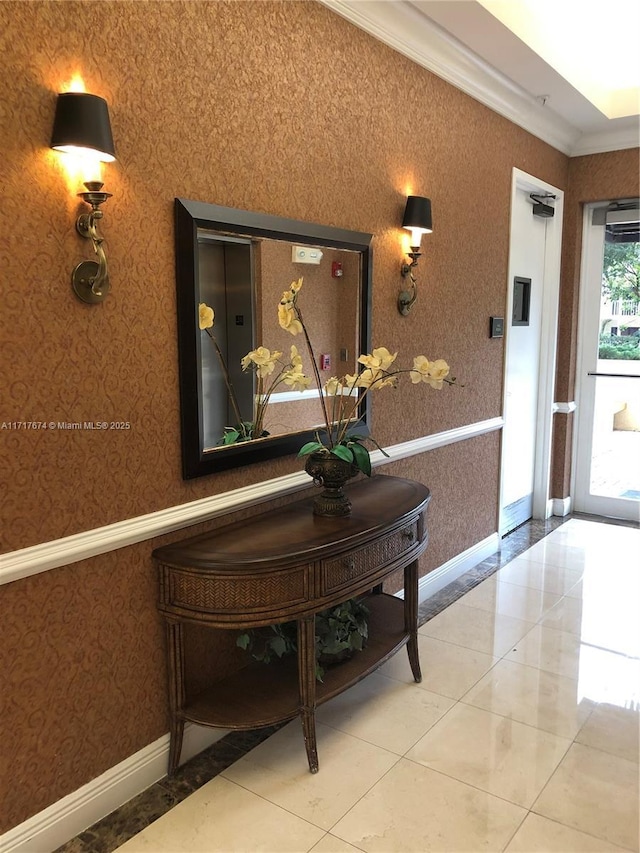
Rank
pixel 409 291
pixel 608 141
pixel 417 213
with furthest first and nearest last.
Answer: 1. pixel 608 141
2. pixel 409 291
3. pixel 417 213

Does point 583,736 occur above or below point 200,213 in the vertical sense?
below

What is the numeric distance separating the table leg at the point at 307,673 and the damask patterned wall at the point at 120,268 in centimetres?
38

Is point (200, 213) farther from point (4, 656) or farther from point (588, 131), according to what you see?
point (588, 131)

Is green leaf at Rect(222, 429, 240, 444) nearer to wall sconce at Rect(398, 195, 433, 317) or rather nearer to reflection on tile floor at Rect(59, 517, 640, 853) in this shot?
reflection on tile floor at Rect(59, 517, 640, 853)

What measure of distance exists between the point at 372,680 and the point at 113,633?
124 cm

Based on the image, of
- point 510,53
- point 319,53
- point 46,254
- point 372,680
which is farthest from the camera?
point 510,53

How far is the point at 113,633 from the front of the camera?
6.49ft

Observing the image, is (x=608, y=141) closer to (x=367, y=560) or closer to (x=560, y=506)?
(x=560, y=506)

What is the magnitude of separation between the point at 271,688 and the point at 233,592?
0.52 meters

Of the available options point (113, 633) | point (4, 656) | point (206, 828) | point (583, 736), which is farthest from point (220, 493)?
point (583, 736)

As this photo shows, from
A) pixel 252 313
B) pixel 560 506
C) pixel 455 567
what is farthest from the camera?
pixel 560 506

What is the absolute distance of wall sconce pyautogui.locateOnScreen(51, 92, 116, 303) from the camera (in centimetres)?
162

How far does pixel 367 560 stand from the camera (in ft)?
7.50

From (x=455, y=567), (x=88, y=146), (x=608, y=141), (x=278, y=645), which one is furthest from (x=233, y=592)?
(x=608, y=141)
